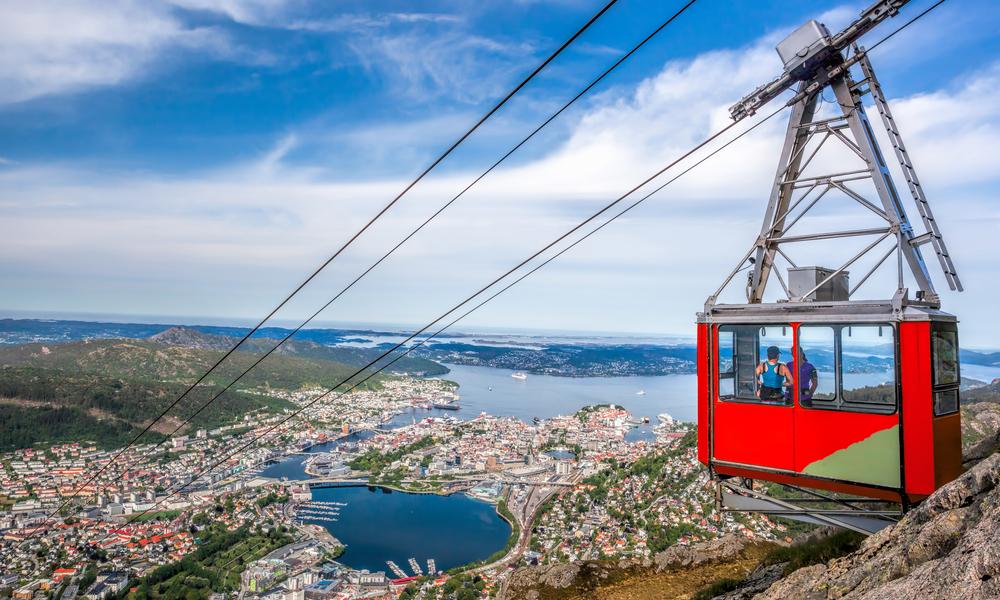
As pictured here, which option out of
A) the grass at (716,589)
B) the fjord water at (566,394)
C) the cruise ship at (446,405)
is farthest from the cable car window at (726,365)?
the cruise ship at (446,405)

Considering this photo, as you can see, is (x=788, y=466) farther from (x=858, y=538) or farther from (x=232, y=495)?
(x=232, y=495)

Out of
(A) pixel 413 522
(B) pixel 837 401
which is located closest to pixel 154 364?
(A) pixel 413 522

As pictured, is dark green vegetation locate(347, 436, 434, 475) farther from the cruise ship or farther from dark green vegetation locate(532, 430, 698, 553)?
the cruise ship

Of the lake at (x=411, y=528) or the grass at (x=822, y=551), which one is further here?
the lake at (x=411, y=528)

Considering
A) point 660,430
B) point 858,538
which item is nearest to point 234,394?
point 660,430

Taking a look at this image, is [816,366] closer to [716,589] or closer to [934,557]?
[934,557]

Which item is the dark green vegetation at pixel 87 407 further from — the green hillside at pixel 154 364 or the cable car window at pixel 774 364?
the cable car window at pixel 774 364

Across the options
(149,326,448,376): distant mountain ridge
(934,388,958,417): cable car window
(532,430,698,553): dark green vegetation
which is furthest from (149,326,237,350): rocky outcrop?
(934,388,958,417): cable car window
